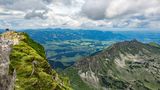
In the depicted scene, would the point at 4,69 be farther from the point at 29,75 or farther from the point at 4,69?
the point at 29,75

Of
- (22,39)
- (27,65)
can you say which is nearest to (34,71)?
(27,65)

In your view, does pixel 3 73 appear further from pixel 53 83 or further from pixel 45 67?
pixel 45 67

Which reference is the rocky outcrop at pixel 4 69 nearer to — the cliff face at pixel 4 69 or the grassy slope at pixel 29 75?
the cliff face at pixel 4 69

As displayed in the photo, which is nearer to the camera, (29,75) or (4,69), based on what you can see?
(4,69)

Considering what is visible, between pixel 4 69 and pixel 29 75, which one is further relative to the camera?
pixel 29 75

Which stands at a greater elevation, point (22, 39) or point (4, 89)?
point (4, 89)

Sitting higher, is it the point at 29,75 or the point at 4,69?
the point at 4,69

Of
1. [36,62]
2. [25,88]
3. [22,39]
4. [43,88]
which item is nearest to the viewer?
[25,88]

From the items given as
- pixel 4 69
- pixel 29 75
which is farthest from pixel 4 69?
pixel 29 75

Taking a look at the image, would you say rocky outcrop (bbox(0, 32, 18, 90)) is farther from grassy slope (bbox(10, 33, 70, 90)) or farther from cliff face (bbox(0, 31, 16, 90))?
grassy slope (bbox(10, 33, 70, 90))

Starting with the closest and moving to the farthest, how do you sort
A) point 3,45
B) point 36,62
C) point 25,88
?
point 3,45, point 25,88, point 36,62

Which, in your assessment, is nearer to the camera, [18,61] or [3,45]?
[3,45]
